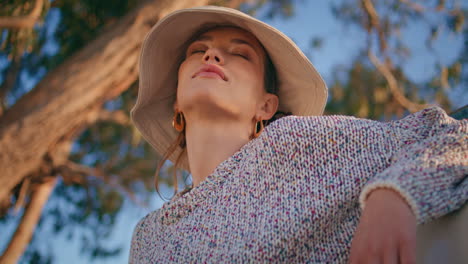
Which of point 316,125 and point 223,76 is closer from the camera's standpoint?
point 316,125

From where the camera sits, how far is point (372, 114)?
17.0ft

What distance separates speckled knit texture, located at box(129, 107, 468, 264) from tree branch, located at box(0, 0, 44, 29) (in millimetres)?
2167

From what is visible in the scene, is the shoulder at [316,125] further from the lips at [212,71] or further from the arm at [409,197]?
the lips at [212,71]

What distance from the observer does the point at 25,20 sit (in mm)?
2732

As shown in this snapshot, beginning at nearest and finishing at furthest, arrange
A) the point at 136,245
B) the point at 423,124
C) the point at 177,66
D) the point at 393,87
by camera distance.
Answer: the point at 423,124 < the point at 136,245 < the point at 177,66 < the point at 393,87

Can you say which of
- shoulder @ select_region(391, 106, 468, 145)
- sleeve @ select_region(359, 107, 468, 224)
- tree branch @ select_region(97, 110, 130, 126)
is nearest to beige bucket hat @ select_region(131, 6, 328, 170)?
shoulder @ select_region(391, 106, 468, 145)

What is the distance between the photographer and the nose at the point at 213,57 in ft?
4.99

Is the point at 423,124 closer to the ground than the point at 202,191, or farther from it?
farther from it

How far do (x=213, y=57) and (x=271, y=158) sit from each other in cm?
54

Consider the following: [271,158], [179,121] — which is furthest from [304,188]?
[179,121]

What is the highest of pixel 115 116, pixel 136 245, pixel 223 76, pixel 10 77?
pixel 223 76

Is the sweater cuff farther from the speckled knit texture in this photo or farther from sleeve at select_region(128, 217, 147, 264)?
sleeve at select_region(128, 217, 147, 264)

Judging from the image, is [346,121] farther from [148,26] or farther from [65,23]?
[65,23]

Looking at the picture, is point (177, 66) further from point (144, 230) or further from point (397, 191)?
point (397, 191)
